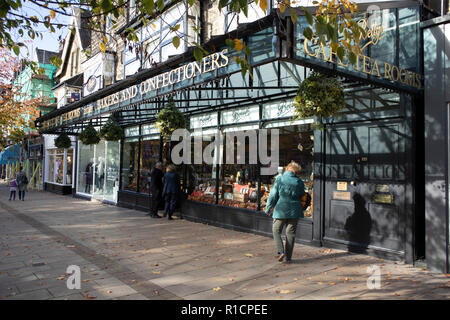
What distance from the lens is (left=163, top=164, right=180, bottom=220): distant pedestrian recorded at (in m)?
10.7

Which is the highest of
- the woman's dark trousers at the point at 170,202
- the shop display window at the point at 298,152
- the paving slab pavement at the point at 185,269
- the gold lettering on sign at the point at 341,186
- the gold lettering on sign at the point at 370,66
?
the gold lettering on sign at the point at 370,66

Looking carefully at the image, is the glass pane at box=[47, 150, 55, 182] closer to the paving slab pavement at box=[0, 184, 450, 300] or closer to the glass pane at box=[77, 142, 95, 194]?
the glass pane at box=[77, 142, 95, 194]

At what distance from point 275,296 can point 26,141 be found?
3041cm

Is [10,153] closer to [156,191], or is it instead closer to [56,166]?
[56,166]

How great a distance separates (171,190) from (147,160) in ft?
10.3

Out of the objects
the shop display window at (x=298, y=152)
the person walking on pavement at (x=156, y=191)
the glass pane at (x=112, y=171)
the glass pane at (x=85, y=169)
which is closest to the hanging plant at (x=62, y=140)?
the glass pane at (x=112, y=171)

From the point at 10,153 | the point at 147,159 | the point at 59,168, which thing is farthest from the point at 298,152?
the point at 10,153

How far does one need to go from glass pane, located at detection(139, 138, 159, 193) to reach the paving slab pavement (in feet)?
14.7

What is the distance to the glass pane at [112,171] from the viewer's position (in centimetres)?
1527

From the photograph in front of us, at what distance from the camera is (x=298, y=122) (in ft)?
25.8

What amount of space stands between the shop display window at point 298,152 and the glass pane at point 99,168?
1054 centimetres

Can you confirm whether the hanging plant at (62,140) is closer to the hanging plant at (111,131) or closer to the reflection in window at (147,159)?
the hanging plant at (111,131)

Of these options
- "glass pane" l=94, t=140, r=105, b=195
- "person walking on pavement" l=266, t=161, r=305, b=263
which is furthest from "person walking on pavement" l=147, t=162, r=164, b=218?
"person walking on pavement" l=266, t=161, r=305, b=263
